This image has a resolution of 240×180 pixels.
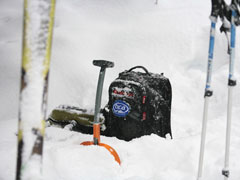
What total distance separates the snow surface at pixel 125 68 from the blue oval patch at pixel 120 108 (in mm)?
233

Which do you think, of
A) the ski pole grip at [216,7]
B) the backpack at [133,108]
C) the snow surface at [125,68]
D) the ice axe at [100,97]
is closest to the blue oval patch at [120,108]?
the backpack at [133,108]

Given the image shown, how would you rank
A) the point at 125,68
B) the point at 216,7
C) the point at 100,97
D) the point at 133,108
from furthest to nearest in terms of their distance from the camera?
the point at 125,68 → the point at 133,108 → the point at 100,97 → the point at 216,7

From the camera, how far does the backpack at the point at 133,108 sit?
218cm

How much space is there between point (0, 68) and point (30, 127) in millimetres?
2790

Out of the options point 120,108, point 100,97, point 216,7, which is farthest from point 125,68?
point 216,7

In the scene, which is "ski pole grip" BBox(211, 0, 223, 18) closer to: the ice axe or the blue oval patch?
the ice axe

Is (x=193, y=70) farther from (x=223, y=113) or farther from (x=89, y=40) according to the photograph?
(x=89, y=40)

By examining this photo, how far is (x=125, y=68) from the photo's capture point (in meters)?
3.46

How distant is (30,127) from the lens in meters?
0.84

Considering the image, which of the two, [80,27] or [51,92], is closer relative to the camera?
[51,92]

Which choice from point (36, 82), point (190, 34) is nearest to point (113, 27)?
point (190, 34)

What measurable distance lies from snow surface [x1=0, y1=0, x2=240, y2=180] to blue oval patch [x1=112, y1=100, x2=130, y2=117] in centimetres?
23

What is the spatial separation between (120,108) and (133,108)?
11cm

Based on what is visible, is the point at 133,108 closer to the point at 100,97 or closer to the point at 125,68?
the point at 100,97
